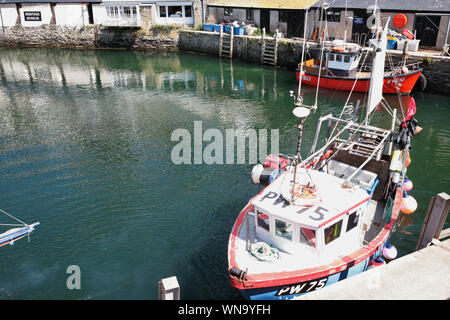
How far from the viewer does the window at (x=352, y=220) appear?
10784 mm

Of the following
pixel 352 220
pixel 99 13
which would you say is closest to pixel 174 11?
pixel 99 13

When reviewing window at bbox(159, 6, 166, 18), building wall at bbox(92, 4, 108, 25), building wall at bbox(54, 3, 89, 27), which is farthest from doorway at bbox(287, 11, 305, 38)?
building wall at bbox(54, 3, 89, 27)

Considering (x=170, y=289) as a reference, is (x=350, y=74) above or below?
below

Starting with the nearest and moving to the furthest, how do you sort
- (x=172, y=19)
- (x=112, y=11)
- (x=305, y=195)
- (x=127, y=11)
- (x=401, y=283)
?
(x=401, y=283) → (x=305, y=195) → (x=172, y=19) → (x=127, y=11) → (x=112, y=11)

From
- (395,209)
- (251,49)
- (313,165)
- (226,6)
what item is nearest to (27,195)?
(313,165)

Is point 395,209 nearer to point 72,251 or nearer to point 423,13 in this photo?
point 72,251

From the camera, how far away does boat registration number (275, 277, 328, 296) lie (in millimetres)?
10039

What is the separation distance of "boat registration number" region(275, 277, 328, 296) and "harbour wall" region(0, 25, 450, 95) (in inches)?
1239

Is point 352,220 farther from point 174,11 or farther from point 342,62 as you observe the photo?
point 174,11

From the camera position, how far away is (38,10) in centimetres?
5156

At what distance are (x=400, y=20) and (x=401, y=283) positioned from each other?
105ft

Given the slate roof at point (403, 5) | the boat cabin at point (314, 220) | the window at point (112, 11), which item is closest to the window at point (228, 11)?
the slate roof at point (403, 5)

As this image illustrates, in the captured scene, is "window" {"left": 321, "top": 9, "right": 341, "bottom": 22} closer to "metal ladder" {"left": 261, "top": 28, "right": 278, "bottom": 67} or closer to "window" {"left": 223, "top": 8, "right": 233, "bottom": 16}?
"metal ladder" {"left": 261, "top": 28, "right": 278, "bottom": 67}

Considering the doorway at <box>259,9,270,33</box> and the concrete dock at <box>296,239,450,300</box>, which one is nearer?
the concrete dock at <box>296,239,450,300</box>
